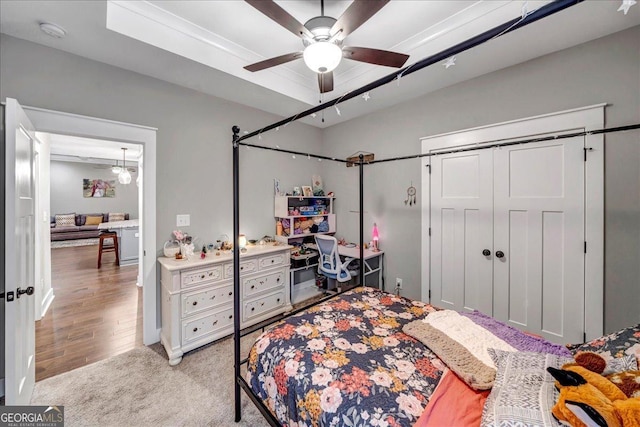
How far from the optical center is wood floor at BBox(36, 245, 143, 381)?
228 centimetres

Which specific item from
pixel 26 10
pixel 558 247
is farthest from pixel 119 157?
pixel 558 247

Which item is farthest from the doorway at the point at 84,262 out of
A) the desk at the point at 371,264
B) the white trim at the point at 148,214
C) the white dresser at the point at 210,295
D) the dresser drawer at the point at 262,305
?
the desk at the point at 371,264

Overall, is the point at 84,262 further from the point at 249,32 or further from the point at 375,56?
the point at 375,56

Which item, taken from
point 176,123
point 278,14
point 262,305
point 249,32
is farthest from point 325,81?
point 262,305

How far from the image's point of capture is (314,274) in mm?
4062

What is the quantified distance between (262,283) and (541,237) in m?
2.85

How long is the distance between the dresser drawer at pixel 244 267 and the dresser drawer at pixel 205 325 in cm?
38

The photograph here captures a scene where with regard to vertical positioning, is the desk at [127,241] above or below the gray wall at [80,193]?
below

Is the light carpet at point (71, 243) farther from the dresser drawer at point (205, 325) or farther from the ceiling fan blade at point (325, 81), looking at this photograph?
the ceiling fan blade at point (325, 81)

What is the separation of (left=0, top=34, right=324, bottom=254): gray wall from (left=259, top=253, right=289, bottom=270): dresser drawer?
1.87ft

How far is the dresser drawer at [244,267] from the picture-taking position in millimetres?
2564

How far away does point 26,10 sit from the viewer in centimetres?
164

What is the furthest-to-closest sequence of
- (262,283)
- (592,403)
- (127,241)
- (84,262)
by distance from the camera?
1. (127,241)
2. (84,262)
3. (262,283)
4. (592,403)

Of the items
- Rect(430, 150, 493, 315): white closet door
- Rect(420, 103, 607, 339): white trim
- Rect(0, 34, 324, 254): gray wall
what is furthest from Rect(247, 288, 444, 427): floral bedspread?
Rect(0, 34, 324, 254): gray wall
